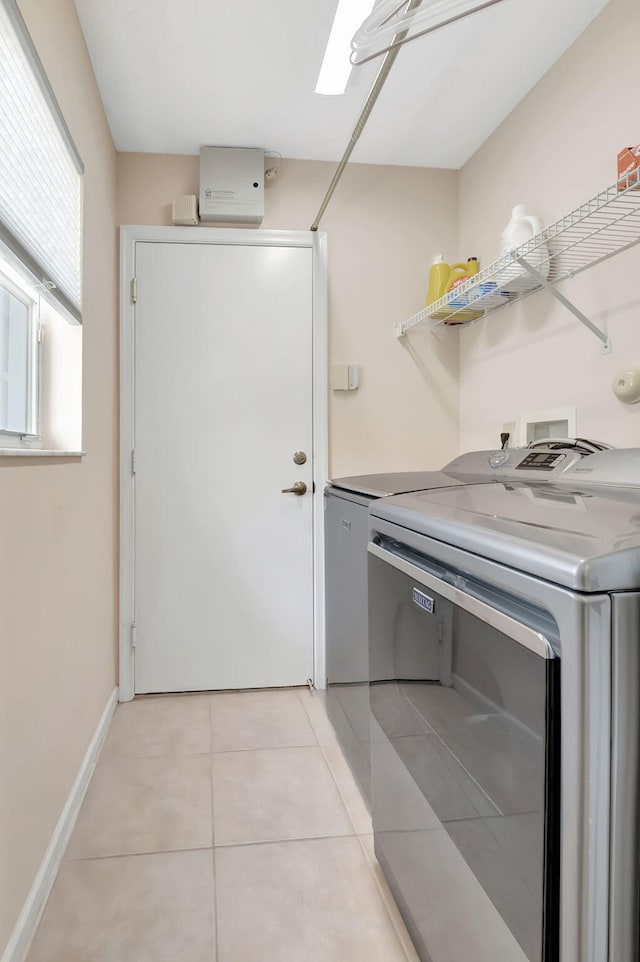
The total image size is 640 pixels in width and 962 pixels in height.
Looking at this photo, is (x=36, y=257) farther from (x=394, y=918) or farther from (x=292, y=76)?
(x=394, y=918)

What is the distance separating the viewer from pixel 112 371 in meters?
2.38

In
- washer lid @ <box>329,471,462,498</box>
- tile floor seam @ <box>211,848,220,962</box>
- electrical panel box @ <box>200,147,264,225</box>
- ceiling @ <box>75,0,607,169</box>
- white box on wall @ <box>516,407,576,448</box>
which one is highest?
ceiling @ <box>75,0,607,169</box>

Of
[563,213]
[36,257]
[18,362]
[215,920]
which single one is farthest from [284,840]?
[563,213]

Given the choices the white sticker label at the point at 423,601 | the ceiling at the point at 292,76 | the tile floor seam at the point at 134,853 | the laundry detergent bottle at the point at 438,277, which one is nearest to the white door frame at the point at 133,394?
the ceiling at the point at 292,76

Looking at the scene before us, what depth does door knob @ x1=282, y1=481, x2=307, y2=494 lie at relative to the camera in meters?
2.56

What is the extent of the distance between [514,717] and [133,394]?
212 cm

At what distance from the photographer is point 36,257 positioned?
4.50 ft

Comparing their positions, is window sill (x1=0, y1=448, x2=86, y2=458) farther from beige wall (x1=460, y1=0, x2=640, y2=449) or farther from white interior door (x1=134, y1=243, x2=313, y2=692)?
beige wall (x1=460, y1=0, x2=640, y2=449)

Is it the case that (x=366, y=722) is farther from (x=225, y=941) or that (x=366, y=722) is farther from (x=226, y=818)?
(x=225, y=941)

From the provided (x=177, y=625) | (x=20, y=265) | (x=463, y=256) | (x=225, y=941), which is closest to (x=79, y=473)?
(x=20, y=265)

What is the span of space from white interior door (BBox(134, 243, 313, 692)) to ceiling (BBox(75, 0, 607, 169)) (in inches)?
17.4

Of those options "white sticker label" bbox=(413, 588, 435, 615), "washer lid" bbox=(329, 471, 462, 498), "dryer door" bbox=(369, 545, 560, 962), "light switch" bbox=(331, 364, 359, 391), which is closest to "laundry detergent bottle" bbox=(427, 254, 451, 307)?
"light switch" bbox=(331, 364, 359, 391)

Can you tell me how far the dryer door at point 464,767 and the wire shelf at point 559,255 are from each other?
3.10ft

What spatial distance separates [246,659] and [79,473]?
119cm
